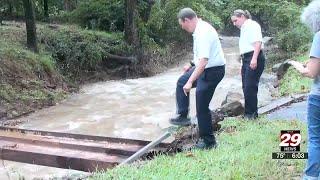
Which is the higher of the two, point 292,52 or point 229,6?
point 229,6

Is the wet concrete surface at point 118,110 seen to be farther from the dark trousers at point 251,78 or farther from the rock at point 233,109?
the dark trousers at point 251,78

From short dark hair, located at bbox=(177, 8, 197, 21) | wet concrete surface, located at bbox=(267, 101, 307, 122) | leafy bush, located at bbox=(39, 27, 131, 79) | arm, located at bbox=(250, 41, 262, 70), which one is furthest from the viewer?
leafy bush, located at bbox=(39, 27, 131, 79)

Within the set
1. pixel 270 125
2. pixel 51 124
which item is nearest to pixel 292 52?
pixel 51 124

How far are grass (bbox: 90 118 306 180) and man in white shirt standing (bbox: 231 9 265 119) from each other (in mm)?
Answer: 1299

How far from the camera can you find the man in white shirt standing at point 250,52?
24.9 ft

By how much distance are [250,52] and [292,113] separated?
1.62m

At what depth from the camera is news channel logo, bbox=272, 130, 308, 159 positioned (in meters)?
4.93

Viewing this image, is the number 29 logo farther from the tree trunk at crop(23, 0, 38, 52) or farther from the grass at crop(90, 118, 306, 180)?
the tree trunk at crop(23, 0, 38, 52)

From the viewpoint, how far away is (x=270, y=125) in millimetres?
7449

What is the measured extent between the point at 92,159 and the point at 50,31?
13.7 m

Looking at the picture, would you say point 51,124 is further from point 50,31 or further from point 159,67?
point 159,67

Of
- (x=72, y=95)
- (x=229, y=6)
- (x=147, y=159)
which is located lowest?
(x=72, y=95)

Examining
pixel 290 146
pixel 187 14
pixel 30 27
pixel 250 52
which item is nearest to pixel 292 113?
pixel 250 52

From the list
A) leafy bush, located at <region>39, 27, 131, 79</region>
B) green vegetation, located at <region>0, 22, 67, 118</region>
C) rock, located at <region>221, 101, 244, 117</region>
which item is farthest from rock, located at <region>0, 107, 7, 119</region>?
rock, located at <region>221, 101, 244, 117</region>
